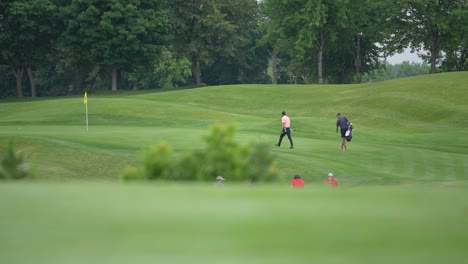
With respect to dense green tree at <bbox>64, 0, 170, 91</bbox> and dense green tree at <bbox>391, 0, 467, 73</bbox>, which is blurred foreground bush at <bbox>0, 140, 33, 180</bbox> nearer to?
dense green tree at <bbox>64, 0, 170, 91</bbox>

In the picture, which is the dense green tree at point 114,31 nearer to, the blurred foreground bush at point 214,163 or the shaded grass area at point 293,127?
the shaded grass area at point 293,127

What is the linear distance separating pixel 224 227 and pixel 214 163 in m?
3.37

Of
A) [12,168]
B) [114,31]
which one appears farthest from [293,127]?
[114,31]

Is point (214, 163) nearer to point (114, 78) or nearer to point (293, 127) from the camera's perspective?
point (293, 127)

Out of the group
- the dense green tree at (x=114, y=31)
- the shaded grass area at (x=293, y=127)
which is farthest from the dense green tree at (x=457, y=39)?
the dense green tree at (x=114, y=31)

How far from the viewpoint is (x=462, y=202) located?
721 cm

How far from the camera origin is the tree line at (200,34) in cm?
7269

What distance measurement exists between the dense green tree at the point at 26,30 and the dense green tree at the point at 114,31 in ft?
7.58

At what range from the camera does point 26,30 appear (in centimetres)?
7219

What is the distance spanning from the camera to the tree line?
72.7 meters

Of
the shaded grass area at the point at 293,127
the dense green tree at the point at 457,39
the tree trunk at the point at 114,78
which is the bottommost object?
the shaded grass area at the point at 293,127

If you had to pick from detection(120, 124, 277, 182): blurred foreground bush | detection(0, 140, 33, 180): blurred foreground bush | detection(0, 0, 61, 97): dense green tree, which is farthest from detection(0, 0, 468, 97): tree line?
detection(120, 124, 277, 182): blurred foreground bush

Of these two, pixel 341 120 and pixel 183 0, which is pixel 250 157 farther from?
pixel 183 0

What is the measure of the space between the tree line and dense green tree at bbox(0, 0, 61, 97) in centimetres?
10
